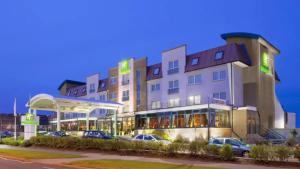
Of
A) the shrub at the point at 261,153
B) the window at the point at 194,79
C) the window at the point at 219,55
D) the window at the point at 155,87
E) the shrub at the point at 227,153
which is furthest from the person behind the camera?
the window at the point at 155,87

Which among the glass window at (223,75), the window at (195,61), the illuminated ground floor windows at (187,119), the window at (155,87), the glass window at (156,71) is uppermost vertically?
the window at (195,61)

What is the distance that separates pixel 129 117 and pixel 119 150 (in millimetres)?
34421

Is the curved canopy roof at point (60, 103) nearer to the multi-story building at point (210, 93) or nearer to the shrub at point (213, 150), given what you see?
the multi-story building at point (210, 93)

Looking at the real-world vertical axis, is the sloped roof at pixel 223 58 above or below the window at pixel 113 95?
above

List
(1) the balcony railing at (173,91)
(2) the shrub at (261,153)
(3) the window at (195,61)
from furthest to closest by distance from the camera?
Answer: 1. (1) the balcony railing at (173,91)
2. (3) the window at (195,61)
3. (2) the shrub at (261,153)

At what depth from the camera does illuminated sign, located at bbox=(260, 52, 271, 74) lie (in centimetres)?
5488

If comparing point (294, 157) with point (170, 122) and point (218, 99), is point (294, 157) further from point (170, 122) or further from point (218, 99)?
point (170, 122)

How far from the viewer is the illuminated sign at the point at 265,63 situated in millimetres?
54875

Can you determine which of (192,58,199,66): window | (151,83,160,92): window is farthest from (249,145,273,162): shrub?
(151,83,160,92): window

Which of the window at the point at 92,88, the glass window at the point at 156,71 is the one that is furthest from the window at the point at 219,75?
the window at the point at 92,88

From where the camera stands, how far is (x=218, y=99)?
167ft

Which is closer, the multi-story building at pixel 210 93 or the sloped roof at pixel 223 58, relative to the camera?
the multi-story building at pixel 210 93

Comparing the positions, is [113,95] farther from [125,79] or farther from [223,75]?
[223,75]

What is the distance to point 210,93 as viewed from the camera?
5406cm
